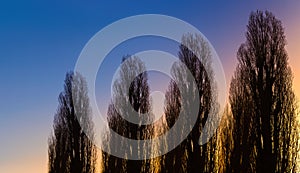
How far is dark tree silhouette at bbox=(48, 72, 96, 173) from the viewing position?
32219 mm

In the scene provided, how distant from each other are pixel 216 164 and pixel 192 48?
5.67 metres

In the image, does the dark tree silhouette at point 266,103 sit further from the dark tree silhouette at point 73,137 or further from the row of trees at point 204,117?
the dark tree silhouette at point 73,137

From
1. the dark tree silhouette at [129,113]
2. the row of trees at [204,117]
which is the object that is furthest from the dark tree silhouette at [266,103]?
the dark tree silhouette at [129,113]

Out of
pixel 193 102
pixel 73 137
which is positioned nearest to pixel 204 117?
pixel 193 102

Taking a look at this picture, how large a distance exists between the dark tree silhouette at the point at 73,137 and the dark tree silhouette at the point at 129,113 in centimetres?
123

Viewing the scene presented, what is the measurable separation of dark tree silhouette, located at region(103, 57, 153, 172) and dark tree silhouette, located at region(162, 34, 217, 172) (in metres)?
1.52

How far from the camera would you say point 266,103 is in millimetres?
24391

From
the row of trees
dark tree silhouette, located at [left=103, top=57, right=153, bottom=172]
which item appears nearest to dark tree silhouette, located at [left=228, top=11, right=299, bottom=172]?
the row of trees

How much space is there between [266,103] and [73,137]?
12.5 metres

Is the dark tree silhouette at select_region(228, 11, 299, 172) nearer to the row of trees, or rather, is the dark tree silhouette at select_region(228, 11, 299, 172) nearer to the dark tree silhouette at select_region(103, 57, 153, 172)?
the row of trees

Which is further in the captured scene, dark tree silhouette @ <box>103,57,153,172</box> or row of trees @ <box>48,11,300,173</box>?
dark tree silhouette @ <box>103,57,153,172</box>

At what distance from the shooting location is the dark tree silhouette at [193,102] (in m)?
26.7

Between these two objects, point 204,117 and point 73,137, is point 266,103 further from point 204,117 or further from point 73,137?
point 73,137

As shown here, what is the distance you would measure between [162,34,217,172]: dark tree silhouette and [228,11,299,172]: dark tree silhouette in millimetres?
1706
